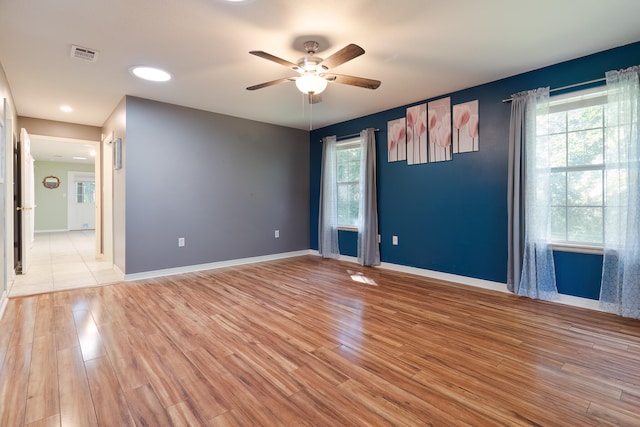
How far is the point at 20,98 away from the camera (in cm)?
392

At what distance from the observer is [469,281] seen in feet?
12.3

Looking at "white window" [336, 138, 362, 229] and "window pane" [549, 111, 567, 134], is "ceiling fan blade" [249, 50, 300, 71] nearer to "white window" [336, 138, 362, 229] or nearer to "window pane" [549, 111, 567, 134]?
"window pane" [549, 111, 567, 134]

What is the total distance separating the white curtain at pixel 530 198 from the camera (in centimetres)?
310

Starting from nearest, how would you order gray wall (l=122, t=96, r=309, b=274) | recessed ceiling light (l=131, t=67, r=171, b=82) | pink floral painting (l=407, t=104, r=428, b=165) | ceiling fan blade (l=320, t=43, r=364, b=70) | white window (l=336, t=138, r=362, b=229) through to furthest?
ceiling fan blade (l=320, t=43, r=364, b=70) → recessed ceiling light (l=131, t=67, r=171, b=82) → gray wall (l=122, t=96, r=309, b=274) → pink floral painting (l=407, t=104, r=428, b=165) → white window (l=336, t=138, r=362, b=229)

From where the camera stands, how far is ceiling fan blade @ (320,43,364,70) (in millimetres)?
2102

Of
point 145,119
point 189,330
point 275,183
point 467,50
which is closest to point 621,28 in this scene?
point 467,50

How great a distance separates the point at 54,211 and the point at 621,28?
1310cm

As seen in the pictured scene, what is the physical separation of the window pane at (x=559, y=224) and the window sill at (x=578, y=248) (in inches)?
3.3

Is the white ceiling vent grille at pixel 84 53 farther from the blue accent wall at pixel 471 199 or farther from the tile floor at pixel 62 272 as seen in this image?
the blue accent wall at pixel 471 199

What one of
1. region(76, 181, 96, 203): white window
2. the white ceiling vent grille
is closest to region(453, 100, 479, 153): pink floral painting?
the white ceiling vent grille

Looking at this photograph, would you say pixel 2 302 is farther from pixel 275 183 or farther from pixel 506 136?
pixel 506 136

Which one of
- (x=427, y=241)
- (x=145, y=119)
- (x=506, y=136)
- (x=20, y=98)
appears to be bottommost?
(x=427, y=241)

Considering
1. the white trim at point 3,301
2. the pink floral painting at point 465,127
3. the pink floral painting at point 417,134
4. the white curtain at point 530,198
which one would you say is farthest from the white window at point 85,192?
the white curtain at point 530,198

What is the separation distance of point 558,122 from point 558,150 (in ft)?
0.92
